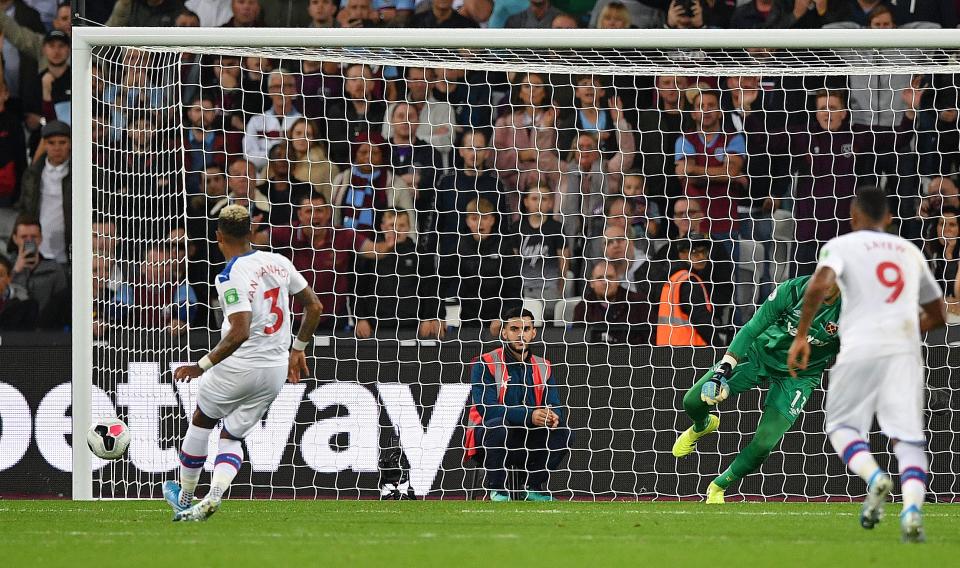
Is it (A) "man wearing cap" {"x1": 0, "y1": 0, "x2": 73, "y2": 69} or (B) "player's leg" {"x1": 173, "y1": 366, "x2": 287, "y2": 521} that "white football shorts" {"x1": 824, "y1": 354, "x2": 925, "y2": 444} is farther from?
(A) "man wearing cap" {"x1": 0, "y1": 0, "x2": 73, "y2": 69}

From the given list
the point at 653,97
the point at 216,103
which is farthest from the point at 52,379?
the point at 653,97

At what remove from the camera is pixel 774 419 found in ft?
33.3

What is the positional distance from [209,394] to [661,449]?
15.1 ft

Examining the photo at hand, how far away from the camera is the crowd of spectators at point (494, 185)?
483 inches

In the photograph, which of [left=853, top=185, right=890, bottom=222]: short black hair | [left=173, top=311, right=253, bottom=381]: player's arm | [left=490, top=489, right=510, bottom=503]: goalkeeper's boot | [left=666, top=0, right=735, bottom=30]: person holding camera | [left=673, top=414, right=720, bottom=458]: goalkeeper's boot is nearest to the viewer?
[left=853, top=185, right=890, bottom=222]: short black hair

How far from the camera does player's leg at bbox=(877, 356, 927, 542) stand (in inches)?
269

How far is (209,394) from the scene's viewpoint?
8.61 metres

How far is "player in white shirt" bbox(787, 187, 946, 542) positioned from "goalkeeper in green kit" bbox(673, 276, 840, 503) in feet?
8.07

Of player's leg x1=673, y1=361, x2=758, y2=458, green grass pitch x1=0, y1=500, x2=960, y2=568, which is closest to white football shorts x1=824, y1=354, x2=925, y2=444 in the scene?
green grass pitch x1=0, y1=500, x2=960, y2=568

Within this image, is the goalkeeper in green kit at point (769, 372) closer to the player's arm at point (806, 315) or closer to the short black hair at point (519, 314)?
the short black hair at point (519, 314)

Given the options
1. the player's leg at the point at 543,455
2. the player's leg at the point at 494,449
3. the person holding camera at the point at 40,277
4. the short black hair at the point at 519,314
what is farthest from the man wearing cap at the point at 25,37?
the player's leg at the point at 543,455

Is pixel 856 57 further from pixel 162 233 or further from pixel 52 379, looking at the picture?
pixel 52 379

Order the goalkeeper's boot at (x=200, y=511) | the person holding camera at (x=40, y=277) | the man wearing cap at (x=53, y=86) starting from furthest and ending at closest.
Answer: the man wearing cap at (x=53, y=86), the person holding camera at (x=40, y=277), the goalkeeper's boot at (x=200, y=511)

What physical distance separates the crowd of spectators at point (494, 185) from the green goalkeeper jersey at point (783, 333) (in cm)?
168
